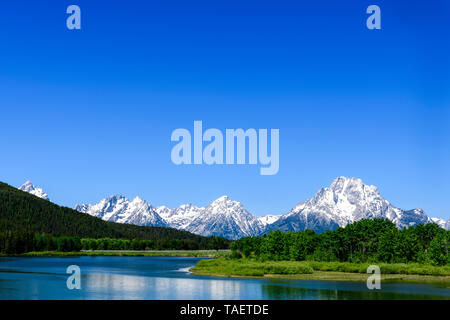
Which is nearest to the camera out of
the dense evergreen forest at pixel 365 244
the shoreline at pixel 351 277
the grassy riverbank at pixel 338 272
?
the shoreline at pixel 351 277

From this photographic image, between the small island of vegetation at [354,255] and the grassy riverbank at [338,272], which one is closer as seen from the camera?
the grassy riverbank at [338,272]

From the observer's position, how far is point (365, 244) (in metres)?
161

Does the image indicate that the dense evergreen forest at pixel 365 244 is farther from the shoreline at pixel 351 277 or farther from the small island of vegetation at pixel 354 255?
the shoreline at pixel 351 277

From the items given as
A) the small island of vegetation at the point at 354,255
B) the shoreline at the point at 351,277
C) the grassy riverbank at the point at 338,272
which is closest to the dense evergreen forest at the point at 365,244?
the small island of vegetation at the point at 354,255

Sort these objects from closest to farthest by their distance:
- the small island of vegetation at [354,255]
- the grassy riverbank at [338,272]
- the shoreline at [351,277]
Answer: the shoreline at [351,277], the grassy riverbank at [338,272], the small island of vegetation at [354,255]

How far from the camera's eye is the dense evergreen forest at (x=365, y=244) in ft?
486

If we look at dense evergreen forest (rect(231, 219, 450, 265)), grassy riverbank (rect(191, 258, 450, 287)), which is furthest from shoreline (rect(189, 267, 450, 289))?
dense evergreen forest (rect(231, 219, 450, 265))

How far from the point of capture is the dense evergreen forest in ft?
486

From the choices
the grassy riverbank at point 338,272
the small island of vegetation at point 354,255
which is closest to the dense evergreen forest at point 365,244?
the small island of vegetation at point 354,255

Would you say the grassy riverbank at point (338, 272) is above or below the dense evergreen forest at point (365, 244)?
below

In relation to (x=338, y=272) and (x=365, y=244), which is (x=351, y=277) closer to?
(x=338, y=272)
